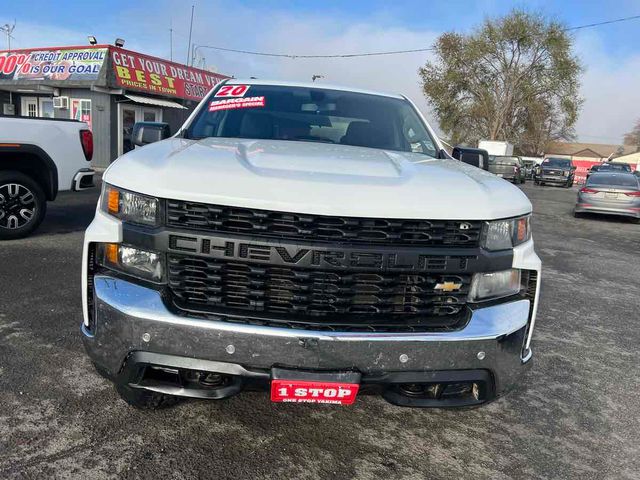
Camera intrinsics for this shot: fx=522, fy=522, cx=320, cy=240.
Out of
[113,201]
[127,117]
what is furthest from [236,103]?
[127,117]

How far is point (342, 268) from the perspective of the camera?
7.00 feet

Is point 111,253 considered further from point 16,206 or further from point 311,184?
point 16,206

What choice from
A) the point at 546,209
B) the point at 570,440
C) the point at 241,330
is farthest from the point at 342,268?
the point at 546,209

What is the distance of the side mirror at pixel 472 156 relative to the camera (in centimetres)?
387

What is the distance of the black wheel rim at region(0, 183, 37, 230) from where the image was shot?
650cm

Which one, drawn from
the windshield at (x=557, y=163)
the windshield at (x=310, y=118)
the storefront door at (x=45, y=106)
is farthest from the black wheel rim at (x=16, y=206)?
the windshield at (x=557, y=163)

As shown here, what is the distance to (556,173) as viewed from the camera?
3222 centimetres

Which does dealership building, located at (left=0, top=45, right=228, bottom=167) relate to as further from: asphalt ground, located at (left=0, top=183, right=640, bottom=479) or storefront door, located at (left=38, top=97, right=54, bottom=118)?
asphalt ground, located at (left=0, top=183, right=640, bottom=479)

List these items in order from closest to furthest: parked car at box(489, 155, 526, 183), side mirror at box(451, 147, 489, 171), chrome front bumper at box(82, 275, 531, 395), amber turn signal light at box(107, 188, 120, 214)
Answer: chrome front bumper at box(82, 275, 531, 395) → amber turn signal light at box(107, 188, 120, 214) → side mirror at box(451, 147, 489, 171) → parked car at box(489, 155, 526, 183)

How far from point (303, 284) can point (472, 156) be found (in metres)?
2.28

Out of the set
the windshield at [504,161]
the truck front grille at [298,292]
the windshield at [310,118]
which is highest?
the windshield at [310,118]

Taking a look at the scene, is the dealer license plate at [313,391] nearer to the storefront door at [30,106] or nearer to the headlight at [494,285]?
the headlight at [494,285]

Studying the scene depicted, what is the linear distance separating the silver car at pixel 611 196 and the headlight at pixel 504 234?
13.9 meters

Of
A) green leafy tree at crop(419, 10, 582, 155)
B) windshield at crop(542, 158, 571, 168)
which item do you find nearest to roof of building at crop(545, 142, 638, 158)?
green leafy tree at crop(419, 10, 582, 155)
